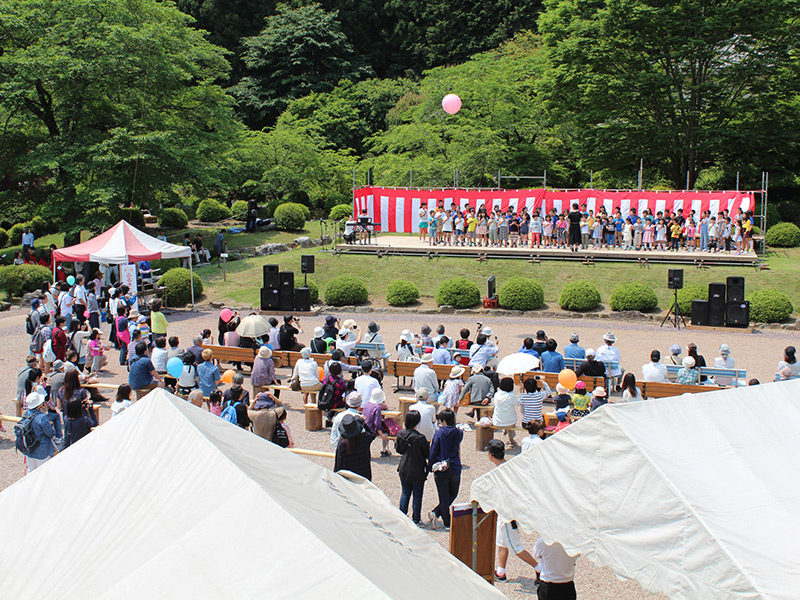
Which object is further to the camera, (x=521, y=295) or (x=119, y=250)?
(x=521, y=295)

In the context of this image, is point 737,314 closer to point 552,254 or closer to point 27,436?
point 552,254

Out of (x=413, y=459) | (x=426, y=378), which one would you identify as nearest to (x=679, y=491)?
(x=413, y=459)

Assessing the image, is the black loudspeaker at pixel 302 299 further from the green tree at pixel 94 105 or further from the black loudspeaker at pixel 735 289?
the black loudspeaker at pixel 735 289

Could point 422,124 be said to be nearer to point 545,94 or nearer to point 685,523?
point 545,94

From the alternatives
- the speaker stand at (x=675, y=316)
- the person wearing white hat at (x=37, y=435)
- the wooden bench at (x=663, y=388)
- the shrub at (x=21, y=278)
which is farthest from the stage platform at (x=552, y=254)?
the person wearing white hat at (x=37, y=435)

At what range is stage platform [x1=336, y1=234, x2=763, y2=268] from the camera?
25.5m

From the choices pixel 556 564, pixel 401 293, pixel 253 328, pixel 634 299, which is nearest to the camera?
pixel 556 564

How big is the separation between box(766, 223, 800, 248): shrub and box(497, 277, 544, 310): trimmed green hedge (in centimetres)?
1225

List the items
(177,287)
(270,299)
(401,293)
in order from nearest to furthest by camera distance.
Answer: (270,299) → (401,293) → (177,287)

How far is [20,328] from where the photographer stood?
21.6m

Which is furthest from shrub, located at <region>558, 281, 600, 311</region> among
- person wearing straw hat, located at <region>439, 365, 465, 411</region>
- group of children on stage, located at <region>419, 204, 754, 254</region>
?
person wearing straw hat, located at <region>439, 365, 465, 411</region>

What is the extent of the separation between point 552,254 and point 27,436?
20912mm

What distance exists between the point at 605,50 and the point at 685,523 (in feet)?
109

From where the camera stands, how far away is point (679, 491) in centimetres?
493
